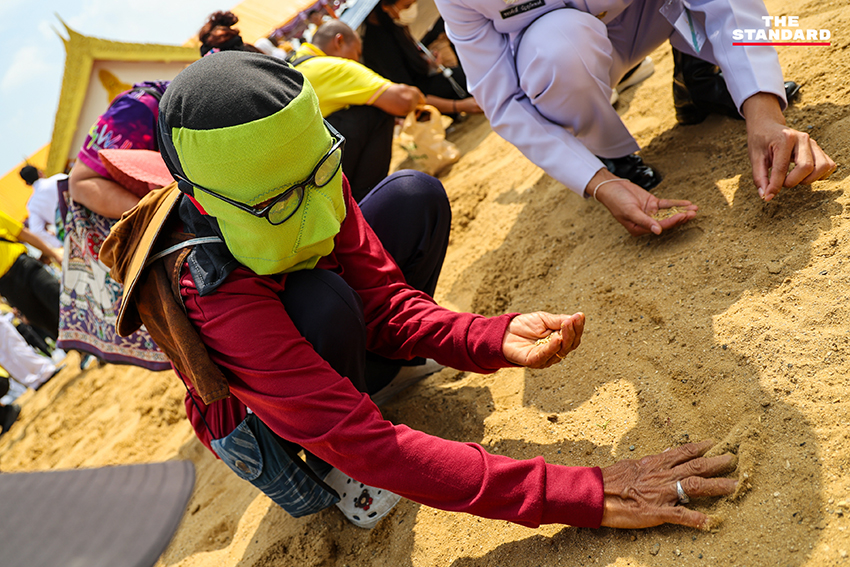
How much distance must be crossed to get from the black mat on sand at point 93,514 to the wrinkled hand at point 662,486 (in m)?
1.50

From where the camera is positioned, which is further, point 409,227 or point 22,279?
point 22,279

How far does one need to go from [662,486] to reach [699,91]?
1425mm

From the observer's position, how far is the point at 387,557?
1267mm

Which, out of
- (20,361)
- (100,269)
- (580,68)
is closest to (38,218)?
(20,361)

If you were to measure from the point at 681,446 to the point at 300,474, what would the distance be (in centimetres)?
82

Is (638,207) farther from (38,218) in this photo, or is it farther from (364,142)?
(38,218)

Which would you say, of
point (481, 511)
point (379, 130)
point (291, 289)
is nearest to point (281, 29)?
point (379, 130)

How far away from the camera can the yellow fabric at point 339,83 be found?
96.0 inches

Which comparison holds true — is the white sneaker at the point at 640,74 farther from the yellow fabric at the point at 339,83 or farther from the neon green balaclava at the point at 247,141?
the neon green balaclava at the point at 247,141

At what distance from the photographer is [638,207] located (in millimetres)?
1472

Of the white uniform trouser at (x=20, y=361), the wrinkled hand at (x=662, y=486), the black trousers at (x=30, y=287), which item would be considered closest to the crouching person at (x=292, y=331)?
the wrinkled hand at (x=662, y=486)

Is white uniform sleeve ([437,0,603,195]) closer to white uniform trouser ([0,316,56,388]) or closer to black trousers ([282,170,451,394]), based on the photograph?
black trousers ([282,170,451,394])

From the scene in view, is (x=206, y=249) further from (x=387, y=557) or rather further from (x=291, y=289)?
(x=387, y=557)

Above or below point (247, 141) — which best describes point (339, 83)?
below
